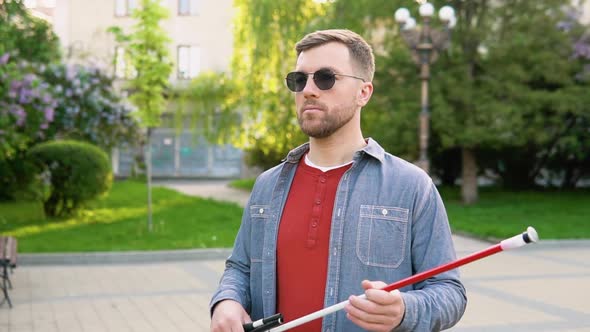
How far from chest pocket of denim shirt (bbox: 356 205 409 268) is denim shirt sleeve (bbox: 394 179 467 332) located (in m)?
0.05

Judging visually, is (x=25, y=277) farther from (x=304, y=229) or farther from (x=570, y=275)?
(x=304, y=229)

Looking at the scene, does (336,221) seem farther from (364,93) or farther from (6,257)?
(6,257)

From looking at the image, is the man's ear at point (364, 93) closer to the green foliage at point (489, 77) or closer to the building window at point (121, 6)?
the green foliage at point (489, 77)

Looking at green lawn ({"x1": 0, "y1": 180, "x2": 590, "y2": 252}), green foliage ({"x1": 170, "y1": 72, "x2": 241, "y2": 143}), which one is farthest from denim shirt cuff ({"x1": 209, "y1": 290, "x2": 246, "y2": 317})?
green foliage ({"x1": 170, "y1": 72, "x2": 241, "y2": 143})

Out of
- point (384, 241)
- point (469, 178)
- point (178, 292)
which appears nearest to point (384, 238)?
point (384, 241)

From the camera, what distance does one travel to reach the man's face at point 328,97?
2664 millimetres

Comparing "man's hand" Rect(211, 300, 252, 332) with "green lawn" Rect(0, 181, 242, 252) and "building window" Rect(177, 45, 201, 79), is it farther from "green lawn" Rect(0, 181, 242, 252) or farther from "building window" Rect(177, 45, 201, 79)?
"building window" Rect(177, 45, 201, 79)

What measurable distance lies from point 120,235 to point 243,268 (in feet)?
41.6

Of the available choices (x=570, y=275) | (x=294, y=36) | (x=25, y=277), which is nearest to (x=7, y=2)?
(x=25, y=277)

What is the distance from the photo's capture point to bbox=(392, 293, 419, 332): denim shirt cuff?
7.68 ft

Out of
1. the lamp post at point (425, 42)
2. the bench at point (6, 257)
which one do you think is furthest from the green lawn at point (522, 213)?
the bench at point (6, 257)

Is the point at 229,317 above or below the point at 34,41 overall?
below

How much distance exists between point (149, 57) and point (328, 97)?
13195mm

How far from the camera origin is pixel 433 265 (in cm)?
253
